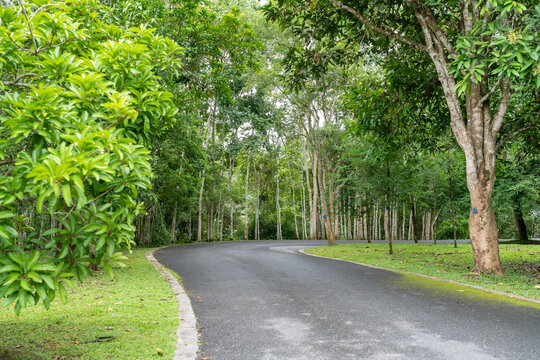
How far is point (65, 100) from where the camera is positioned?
9.72ft

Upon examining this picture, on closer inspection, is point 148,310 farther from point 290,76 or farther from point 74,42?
point 290,76

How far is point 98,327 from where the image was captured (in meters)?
4.95

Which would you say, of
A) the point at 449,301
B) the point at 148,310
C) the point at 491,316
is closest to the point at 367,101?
the point at 449,301

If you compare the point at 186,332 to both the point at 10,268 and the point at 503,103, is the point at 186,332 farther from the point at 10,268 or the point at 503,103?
the point at 503,103

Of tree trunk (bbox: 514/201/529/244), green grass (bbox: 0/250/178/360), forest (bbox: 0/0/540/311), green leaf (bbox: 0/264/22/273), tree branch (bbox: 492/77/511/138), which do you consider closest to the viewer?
green leaf (bbox: 0/264/22/273)

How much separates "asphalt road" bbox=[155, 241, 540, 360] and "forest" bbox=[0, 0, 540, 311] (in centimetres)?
230

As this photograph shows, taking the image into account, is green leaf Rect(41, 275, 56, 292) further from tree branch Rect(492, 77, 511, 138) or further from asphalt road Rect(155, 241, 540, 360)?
tree branch Rect(492, 77, 511, 138)

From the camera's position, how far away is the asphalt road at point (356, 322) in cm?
407

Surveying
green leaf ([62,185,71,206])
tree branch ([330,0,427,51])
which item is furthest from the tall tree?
green leaf ([62,185,71,206])

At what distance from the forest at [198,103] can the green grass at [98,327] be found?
1.19 meters

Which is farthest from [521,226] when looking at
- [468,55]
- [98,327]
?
[98,327]

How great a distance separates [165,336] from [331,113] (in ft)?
80.1

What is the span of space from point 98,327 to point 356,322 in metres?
3.61

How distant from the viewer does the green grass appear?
3980mm
